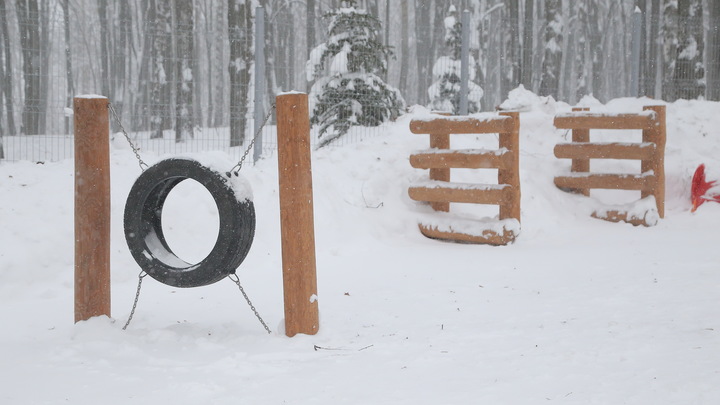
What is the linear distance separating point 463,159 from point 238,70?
676 cm

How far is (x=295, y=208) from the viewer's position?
4.32 m

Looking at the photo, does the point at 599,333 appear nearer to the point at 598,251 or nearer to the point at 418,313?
the point at 418,313

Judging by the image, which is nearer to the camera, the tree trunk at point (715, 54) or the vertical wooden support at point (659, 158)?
the vertical wooden support at point (659, 158)

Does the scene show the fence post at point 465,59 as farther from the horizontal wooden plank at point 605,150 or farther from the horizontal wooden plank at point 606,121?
the horizontal wooden plank at point 605,150

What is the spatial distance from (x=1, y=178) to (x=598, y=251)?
6121 mm

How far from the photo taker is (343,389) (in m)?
3.37

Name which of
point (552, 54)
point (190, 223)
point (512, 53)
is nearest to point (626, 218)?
point (190, 223)

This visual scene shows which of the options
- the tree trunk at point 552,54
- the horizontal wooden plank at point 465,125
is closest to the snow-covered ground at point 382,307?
the horizontal wooden plank at point 465,125

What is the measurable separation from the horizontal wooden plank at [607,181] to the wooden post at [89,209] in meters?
6.65

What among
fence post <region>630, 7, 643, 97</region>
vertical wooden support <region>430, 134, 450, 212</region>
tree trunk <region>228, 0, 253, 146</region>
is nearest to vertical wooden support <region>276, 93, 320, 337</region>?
vertical wooden support <region>430, 134, 450, 212</region>

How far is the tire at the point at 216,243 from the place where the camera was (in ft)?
13.9

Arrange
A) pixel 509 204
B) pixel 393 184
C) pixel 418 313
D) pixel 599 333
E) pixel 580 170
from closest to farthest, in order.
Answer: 1. pixel 599 333
2. pixel 418 313
3. pixel 509 204
4. pixel 393 184
5. pixel 580 170

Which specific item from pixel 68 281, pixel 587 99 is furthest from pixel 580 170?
pixel 68 281

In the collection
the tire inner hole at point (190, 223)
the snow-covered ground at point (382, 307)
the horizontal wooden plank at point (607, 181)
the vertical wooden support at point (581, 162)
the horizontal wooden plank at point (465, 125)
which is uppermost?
the horizontal wooden plank at point (465, 125)
